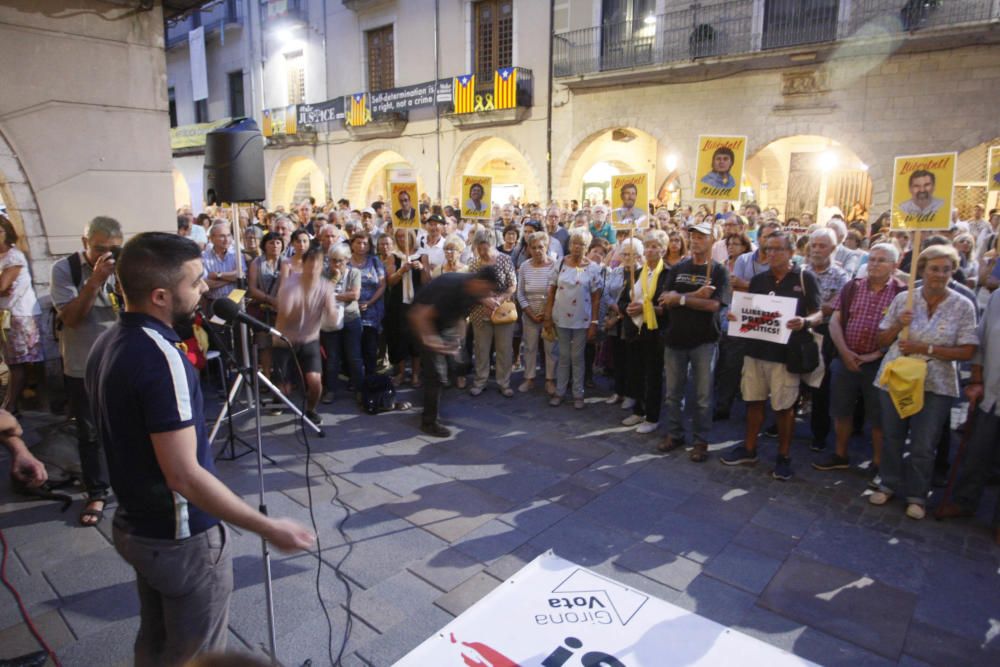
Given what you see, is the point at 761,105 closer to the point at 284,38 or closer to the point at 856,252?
the point at 856,252

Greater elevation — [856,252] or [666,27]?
[666,27]

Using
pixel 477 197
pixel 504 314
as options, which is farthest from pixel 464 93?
pixel 504 314

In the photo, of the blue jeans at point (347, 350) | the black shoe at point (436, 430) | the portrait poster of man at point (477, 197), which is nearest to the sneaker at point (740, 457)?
the black shoe at point (436, 430)

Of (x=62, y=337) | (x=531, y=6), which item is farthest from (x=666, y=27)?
(x=62, y=337)

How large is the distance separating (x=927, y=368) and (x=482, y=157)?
56.8 feet

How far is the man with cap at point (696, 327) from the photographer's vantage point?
16.8 ft

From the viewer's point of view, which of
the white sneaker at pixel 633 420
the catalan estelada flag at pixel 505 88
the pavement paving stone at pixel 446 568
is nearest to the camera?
the pavement paving stone at pixel 446 568

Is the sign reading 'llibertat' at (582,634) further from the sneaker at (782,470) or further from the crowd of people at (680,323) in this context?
the sneaker at (782,470)

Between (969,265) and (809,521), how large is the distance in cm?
523

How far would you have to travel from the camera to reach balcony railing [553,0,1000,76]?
11.8m

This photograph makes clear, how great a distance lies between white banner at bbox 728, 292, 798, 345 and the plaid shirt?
55 centimetres

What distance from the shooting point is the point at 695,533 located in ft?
13.3

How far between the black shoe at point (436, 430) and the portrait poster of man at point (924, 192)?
4132mm

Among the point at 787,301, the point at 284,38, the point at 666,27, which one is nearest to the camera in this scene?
the point at 787,301
